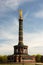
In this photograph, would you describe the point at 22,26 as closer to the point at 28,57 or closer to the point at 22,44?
the point at 22,44

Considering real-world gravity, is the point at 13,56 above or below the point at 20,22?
below

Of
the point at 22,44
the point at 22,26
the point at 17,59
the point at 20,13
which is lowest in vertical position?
the point at 17,59

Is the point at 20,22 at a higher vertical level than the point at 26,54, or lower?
higher

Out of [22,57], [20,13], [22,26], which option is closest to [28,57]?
[22,57]

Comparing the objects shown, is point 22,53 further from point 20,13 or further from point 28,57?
point 20,13

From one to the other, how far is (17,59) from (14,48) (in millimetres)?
5010

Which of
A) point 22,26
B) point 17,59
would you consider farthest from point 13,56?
point 22,26

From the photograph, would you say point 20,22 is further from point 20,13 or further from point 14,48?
point 14,48

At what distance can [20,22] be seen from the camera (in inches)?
3022

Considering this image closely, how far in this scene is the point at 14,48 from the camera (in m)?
77.2

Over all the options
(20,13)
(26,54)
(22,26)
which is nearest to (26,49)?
(26,54)

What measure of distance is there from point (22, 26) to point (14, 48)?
8.40m

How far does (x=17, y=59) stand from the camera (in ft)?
242

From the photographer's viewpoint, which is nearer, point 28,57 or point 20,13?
point 28,57
